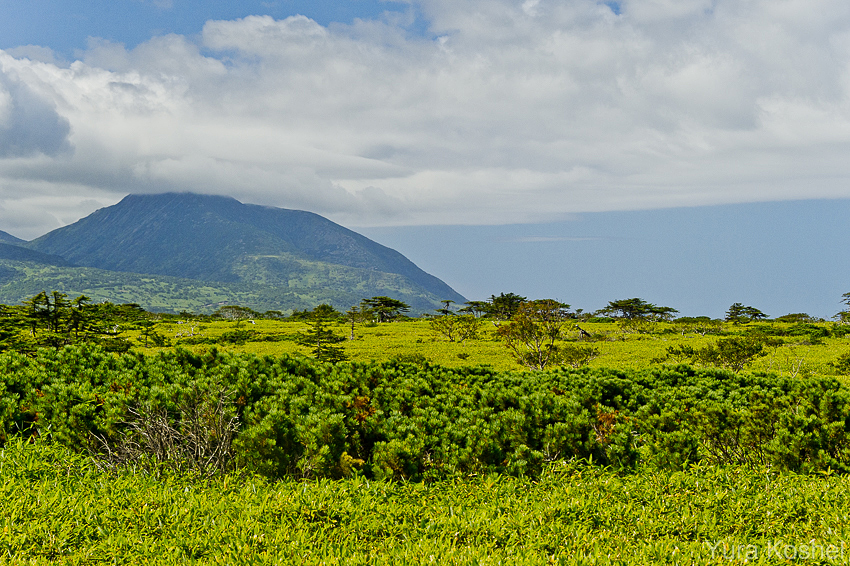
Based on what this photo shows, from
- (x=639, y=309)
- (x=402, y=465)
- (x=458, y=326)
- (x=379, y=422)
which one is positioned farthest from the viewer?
(x=639, y=309)

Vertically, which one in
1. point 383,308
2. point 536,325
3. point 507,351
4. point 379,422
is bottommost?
point 507,351

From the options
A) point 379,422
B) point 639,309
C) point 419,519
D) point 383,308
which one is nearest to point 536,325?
point 379,422

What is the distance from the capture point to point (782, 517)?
502 cm

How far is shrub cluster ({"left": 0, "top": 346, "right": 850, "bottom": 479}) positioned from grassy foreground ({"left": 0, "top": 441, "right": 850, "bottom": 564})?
0.49 metres

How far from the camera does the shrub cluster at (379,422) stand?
6.55 m

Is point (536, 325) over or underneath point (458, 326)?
over

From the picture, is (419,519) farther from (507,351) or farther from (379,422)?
(507,351)

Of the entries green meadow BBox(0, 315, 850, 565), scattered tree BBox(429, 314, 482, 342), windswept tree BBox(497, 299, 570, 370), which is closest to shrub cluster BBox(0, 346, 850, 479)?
green meadow BBox(0, 315, 850, 565)

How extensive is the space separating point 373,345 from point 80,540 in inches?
1580

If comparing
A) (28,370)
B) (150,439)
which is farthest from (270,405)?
(28,370)

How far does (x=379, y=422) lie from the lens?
7.31m

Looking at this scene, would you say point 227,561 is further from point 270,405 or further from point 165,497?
point 270,405

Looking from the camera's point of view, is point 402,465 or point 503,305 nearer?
point 402,465

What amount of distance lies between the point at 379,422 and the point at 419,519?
2346 millimetres
